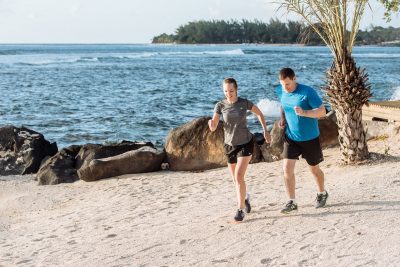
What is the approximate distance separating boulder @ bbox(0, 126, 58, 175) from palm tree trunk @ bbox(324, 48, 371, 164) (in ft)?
22.2

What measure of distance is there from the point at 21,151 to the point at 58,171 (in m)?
2.17

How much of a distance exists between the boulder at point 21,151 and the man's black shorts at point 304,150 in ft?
25.8

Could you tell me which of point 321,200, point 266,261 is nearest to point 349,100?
point 321,200

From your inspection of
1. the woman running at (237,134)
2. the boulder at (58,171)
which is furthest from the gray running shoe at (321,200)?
the boulder at (58,171)

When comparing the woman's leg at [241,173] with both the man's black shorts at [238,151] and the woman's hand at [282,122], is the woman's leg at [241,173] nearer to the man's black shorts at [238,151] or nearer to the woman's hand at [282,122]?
the man's black shorts at [238,151]

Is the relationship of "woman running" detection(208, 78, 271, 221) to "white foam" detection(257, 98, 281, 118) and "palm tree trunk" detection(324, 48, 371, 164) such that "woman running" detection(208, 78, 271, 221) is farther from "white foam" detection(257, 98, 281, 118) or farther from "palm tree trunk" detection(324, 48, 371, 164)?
"white foam" detection(257, 98, 281, 118)

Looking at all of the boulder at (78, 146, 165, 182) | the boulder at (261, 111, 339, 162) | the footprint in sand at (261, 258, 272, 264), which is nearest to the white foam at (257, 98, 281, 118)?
the boulder at (261, 111, 339, 162)

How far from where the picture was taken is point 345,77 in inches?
380

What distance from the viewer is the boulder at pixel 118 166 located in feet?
38.0

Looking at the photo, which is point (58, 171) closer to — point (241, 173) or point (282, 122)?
point (241, 173)

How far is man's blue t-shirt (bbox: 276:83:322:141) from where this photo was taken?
6820 mm

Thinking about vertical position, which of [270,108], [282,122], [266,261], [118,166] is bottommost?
[270,108]

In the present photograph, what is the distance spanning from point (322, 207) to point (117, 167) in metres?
5.13

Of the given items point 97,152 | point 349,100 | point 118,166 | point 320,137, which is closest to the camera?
point 349,100
